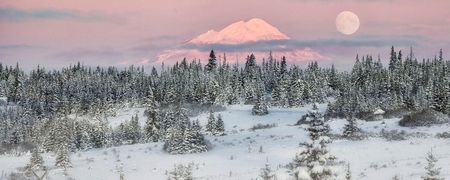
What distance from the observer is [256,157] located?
1348 inches

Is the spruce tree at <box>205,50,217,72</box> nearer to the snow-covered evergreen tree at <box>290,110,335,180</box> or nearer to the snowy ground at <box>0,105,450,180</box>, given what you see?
the snowy ground at <box>0,105,450,180</box>

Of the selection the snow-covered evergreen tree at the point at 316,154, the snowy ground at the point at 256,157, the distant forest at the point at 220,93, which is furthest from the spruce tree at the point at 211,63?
the snow-covered evergreen tree at the point at 316,154

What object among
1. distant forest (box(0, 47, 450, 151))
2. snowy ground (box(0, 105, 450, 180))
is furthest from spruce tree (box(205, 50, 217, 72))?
snowy ground (box(0, 105, 450, 180))

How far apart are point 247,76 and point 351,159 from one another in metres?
141

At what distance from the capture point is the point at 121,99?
527 feet

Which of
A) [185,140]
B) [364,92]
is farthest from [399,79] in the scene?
[185,140]

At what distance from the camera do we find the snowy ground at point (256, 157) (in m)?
26.9

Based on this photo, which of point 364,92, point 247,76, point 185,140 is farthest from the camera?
point 247,76

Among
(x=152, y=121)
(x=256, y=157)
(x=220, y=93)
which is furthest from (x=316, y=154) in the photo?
(x=220, y=93)

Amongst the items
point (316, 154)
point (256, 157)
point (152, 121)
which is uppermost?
point (316, 154)

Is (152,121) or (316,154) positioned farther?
(152,121)

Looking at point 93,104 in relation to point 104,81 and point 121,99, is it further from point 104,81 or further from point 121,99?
point 104,81

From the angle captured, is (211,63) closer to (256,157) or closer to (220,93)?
Result: (220,93)

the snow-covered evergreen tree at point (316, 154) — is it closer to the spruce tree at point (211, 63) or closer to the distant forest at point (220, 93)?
the distant forest at point (220, 93)
